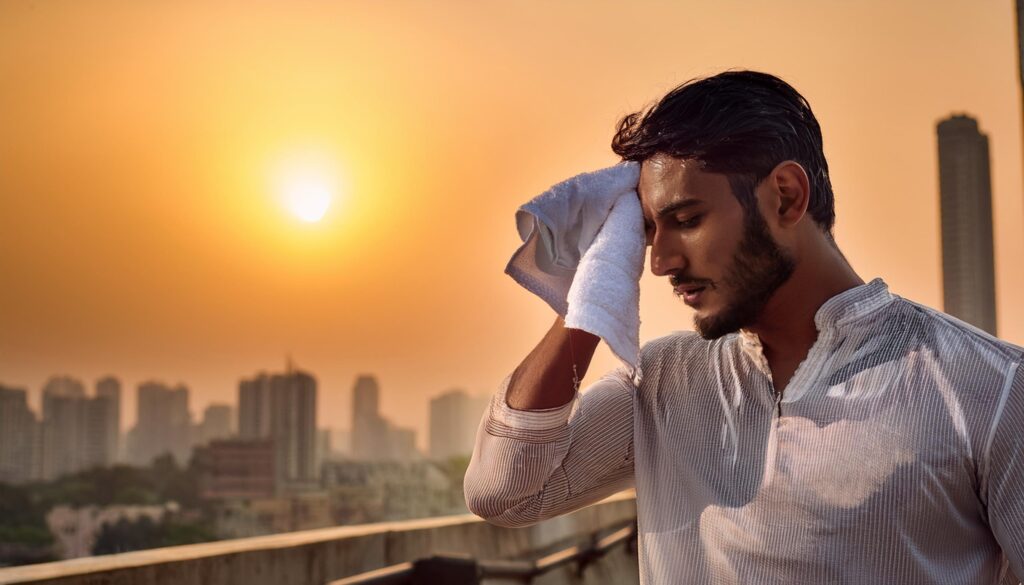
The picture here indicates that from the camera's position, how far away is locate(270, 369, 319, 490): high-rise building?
77500 millimetres

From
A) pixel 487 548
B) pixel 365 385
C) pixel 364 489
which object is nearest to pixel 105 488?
pixel 364 489

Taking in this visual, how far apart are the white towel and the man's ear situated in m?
0.23

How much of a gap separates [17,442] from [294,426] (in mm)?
18166

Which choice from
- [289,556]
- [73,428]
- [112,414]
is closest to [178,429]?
[112,414]

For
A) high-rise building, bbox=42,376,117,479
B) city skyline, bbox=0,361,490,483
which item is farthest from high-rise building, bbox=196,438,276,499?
high-rise building, bbox=42,376,117,479

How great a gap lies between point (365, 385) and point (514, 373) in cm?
8580

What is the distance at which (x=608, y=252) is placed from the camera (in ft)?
5.46

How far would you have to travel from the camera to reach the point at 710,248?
1.66 m

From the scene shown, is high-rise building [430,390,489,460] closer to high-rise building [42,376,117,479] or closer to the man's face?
high-rise building [42,376,117,479]

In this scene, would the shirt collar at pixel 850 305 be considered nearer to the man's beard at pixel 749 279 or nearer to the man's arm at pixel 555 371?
the man's beard at pixel 749 279

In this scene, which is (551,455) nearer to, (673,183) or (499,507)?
(499,507)

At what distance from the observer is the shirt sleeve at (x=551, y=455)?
68.2 inches

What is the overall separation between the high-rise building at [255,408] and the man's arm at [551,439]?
7900 centimetres

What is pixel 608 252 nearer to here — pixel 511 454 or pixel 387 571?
pixel 511 454
